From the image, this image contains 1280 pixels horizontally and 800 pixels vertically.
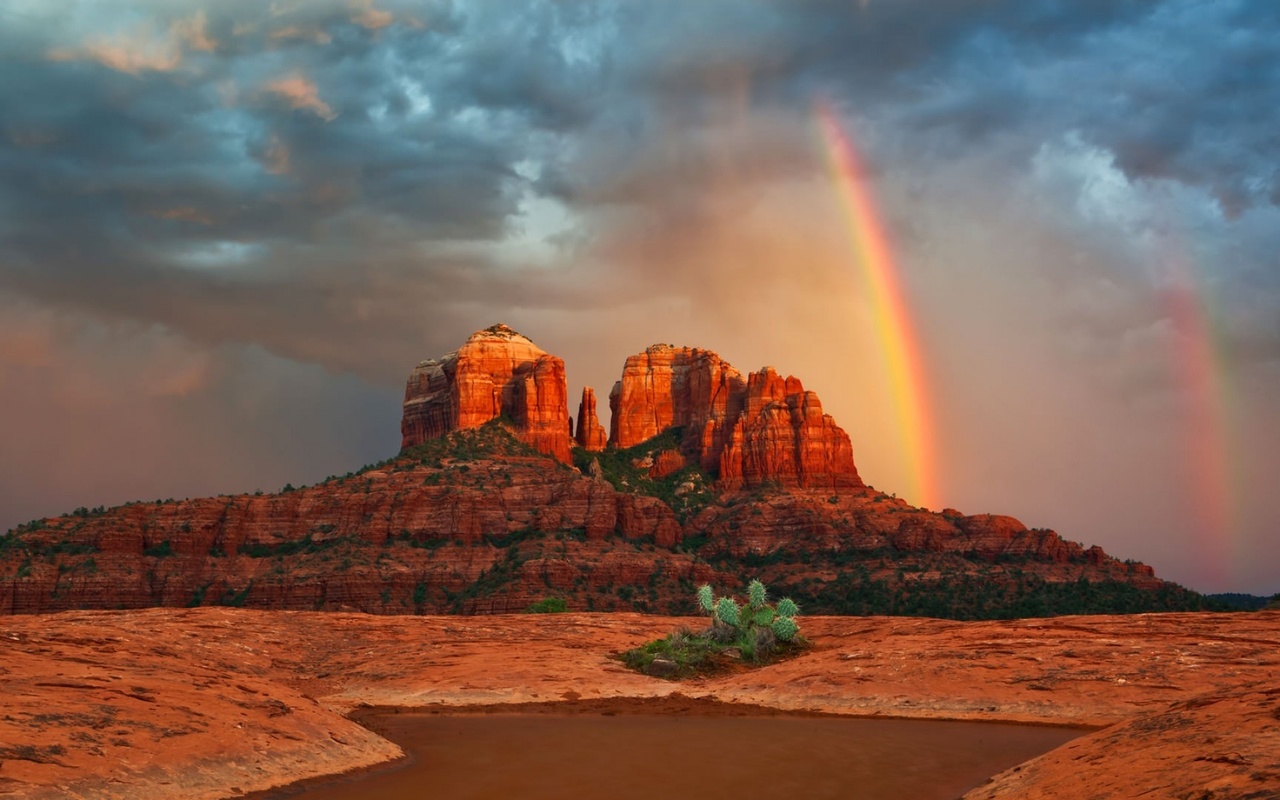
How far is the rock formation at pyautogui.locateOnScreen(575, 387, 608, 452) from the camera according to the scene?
195875 mm

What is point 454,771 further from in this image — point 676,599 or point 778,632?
point 676,599

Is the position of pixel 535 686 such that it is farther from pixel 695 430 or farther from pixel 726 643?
pixel 695 430

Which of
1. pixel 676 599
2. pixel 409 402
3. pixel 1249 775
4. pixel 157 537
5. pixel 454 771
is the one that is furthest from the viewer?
pixel 409 402

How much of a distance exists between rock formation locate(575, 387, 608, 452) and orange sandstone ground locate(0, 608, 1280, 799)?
13255 cm

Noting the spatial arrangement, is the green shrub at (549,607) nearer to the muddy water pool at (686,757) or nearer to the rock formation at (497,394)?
the muddy water pool at (686,757)

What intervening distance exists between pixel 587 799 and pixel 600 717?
44.8 feet

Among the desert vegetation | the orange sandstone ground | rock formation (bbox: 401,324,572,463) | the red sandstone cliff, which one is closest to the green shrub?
the orange sandstone ground

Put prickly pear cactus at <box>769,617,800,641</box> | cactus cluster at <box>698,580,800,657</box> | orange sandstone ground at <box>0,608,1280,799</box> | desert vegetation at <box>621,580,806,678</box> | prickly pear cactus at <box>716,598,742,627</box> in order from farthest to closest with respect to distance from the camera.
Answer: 1. prickly pear cactus at <box>769,617,800,641</box>
2. prickly pear cactus at <box>716,598,742,627</box>
3. cactus cluster at <box>698,580,800,657</box>
4. desert vegetation at <box>621,580,806,678</box>
5. orange sandstone ground at <box>0,608,1280,799</box>

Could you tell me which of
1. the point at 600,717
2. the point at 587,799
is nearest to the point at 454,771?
the point at 587,799

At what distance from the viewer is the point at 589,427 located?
19675 cm

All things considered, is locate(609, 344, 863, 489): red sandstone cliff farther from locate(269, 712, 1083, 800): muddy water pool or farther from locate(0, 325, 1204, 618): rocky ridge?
locate(269, 712, 1083, 800): muddy water pool

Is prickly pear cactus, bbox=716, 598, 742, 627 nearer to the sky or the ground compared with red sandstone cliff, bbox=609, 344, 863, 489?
nearer to the ground

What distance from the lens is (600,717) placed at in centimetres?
3309

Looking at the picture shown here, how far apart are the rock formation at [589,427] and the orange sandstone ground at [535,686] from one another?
133m
